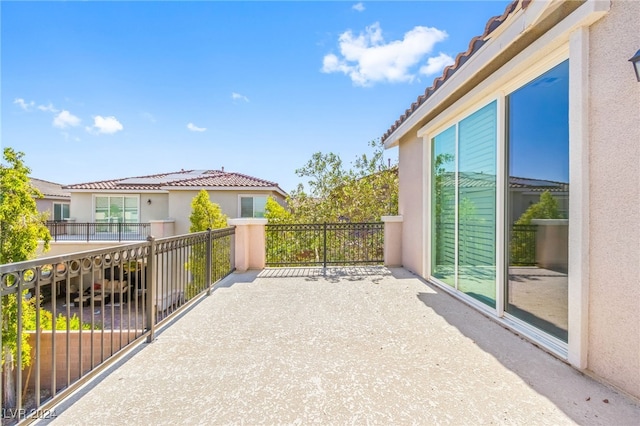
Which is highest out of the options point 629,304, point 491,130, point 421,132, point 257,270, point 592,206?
point 421,132

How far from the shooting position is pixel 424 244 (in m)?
5.93

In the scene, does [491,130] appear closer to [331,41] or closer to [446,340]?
[446,340]

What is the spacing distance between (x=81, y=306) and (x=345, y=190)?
28.7 ft

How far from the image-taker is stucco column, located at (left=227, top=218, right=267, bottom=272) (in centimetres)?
687

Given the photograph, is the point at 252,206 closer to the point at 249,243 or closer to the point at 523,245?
the point at 249,243

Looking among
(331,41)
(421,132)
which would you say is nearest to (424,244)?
(421,132)

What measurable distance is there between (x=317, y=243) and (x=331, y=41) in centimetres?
659

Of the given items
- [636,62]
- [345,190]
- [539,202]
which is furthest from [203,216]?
[636,62]

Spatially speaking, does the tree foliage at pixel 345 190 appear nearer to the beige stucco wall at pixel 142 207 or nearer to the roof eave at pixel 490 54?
the roof eave at pixel 490 54

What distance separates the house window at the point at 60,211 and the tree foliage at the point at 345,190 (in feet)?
67.4

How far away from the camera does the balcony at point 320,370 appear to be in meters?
1.96

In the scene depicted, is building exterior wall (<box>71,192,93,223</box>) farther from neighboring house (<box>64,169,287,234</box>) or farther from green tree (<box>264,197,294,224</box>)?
green tree (<box>264,197,294,224</box>)

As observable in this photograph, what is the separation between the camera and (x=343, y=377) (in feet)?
7.91

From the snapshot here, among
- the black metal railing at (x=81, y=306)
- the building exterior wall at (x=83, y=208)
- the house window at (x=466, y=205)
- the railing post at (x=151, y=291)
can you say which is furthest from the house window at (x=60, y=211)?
the house window at (x=466, y=205)
